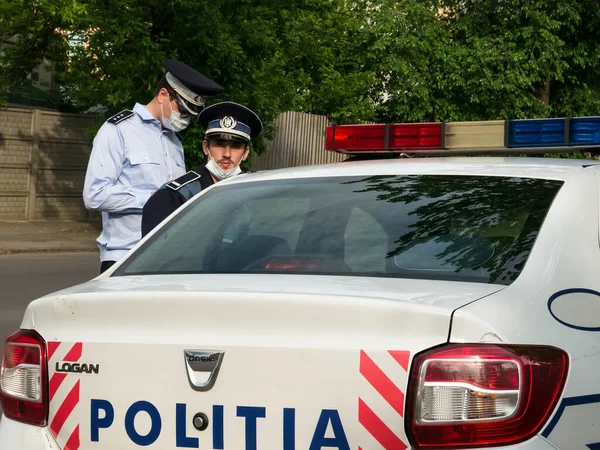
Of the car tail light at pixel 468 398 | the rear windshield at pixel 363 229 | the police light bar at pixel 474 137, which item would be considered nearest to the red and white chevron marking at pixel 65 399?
the rear windshield at pixel 363 229

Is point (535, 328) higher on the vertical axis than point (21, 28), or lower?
lower

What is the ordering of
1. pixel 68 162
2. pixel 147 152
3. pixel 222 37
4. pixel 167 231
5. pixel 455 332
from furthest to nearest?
1. pixel 68 162
2. pixel 222 37
3. pixel 147 152
4. pixel 167 231
5. pixel 455 332

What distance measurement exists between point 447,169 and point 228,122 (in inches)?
79.7

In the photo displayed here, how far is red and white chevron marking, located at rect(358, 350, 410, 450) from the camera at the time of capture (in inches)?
99.4

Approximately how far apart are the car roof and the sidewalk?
1420cm

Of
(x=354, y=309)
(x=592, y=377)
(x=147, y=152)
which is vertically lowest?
(x=592, y=377)

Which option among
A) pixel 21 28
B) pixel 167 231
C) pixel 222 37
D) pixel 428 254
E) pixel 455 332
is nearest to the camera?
pixel 455 332

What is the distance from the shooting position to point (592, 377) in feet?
9.02

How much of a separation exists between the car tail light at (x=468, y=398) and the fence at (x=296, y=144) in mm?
20330

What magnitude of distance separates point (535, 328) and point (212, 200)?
1.52m

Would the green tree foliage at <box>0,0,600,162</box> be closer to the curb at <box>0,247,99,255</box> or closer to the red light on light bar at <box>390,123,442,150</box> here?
the curb at <box>0,247,99,255</box>

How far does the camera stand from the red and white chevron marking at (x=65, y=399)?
2885mm

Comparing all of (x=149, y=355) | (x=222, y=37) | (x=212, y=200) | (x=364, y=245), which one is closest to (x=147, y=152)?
(x=212, y=200)

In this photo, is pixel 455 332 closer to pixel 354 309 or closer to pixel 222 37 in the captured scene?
pixel 354 309
